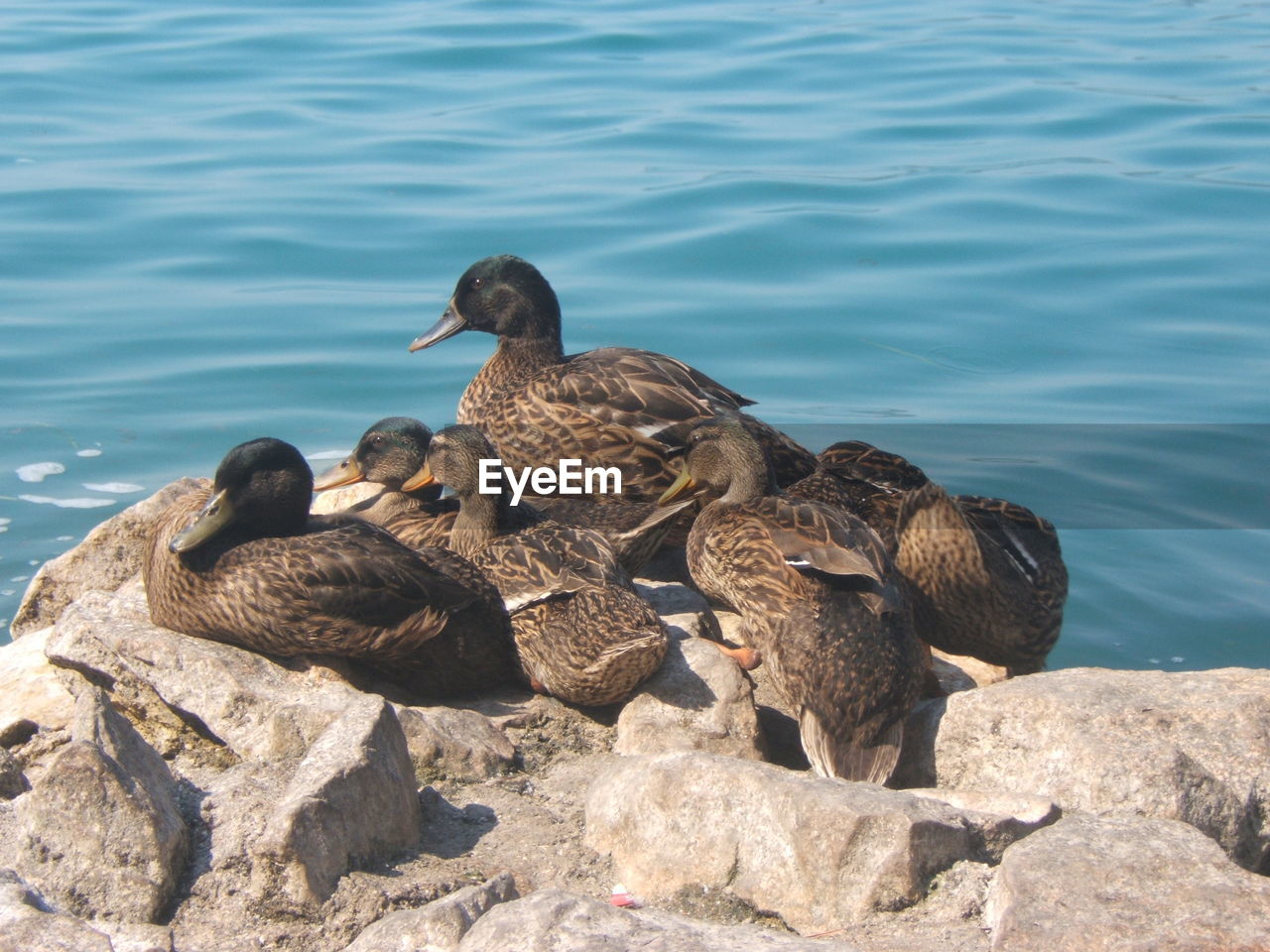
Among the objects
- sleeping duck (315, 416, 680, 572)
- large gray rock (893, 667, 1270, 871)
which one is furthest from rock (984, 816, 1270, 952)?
sleeping duck (315, 416, 680, 572)

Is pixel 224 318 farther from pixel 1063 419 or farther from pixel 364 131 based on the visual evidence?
pixel 1063 419

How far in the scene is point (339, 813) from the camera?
346cm

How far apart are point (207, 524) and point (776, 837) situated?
87.4 inches

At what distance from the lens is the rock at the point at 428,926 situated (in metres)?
3.09

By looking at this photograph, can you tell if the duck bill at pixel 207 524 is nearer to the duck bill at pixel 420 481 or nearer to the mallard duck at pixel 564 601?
the mallard duck at pixel 564 601

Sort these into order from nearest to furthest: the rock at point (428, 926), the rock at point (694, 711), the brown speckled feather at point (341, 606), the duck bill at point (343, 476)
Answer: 1. the rock at point (428, 926)
2. the rock at point (694, 711)
3. the brown speckled feather at point (341, 606)
4. the duck bill at point (343, 476)

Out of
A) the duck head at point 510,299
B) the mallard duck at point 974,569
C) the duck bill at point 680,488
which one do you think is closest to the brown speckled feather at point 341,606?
the duck bill at point 680,488

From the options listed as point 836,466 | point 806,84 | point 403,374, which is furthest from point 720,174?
point 836,466

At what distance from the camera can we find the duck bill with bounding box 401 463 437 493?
580 cm

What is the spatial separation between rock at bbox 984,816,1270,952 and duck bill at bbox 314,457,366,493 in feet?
11.1

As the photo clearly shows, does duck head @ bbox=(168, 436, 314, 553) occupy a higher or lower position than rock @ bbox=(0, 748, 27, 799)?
higher

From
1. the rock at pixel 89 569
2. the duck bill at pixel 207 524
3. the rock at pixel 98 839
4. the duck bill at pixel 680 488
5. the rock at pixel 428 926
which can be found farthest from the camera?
the rock at pixel 89 569

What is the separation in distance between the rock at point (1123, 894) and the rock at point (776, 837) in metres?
0.19
